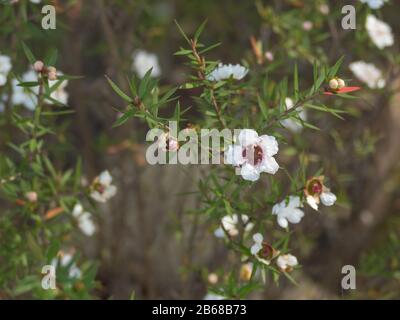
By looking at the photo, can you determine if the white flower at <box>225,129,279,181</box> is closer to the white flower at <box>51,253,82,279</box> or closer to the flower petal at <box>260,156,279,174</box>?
the flower petal at <box>260,156,279,174</box>

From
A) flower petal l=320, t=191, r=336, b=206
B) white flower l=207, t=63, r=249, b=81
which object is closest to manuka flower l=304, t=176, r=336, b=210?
flower petal l=320, t=191, r=336, b=206

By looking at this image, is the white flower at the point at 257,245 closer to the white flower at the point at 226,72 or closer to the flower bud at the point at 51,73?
the white flower at the point at 226,72

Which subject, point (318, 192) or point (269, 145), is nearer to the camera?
point (269, 145)

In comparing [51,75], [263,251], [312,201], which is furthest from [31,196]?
[312,201]

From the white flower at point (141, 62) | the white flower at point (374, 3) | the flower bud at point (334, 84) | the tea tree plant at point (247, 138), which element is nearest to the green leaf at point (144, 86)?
the tea tree plant at point (247, 138)

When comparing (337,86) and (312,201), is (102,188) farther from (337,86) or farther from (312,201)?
(337,86)

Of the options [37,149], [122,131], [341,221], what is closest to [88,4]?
[122,131]
